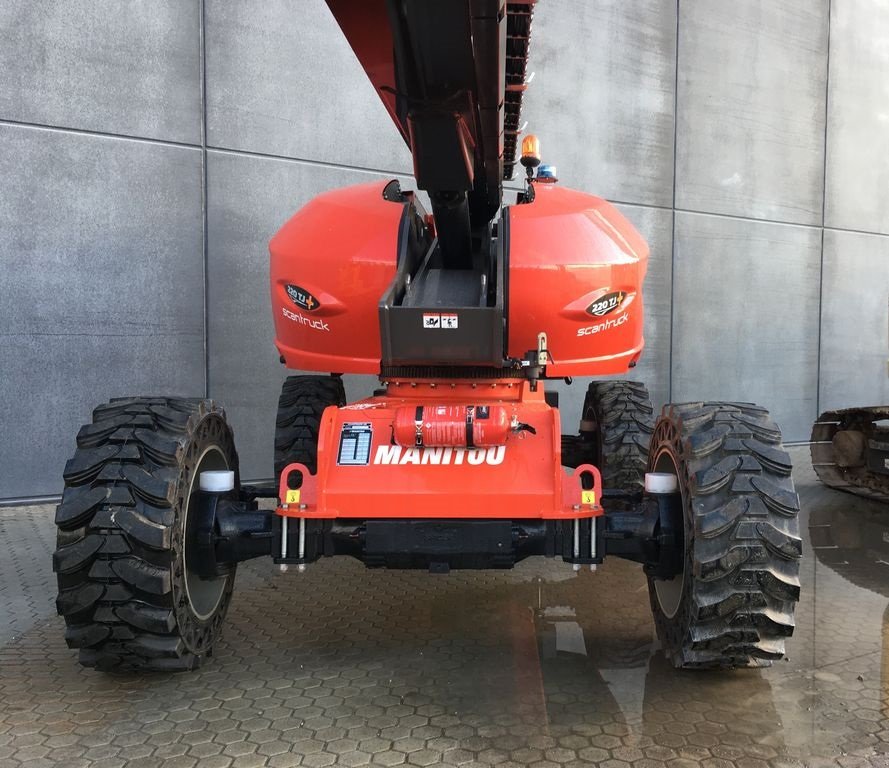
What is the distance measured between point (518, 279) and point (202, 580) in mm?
2000

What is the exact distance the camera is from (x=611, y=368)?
4.04m

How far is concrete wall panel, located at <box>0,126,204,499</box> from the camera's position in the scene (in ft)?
20.8

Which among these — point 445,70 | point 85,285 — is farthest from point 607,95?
point 445,70

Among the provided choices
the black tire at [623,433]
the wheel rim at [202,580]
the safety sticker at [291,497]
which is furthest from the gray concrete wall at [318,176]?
the safety sticker at [291,497]

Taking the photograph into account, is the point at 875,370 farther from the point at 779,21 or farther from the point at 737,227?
the point at 779,21

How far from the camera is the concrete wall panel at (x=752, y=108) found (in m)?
9.62

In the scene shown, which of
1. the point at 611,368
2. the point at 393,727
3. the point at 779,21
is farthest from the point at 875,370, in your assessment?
the point at 393,727

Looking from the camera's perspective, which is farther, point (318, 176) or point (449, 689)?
point (318, 176)

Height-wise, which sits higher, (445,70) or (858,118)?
(858,118)

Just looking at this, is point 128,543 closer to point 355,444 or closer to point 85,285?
point 355,444

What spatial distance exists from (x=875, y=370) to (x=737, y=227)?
3371 mm

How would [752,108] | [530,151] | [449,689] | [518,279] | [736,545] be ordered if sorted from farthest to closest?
[752,108], [530,151], [518,279], [449,689], [736,545]

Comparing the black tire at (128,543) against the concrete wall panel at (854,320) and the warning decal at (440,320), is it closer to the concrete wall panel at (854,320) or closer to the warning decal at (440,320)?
the warning decal at (440,320)

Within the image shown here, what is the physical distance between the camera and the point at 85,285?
6.58m
